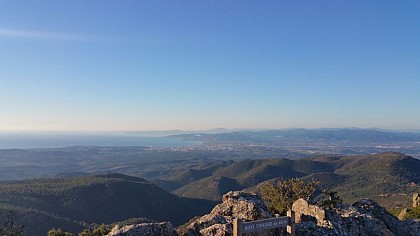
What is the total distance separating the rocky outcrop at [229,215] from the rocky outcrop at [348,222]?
260cm

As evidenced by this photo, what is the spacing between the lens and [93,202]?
149250mm

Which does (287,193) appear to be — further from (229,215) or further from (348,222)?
(229,215)

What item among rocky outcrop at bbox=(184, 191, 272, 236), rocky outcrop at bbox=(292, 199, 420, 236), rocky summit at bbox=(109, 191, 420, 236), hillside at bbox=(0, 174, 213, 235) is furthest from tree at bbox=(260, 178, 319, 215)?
hillside at bbox=(0, 174, 213, 235)

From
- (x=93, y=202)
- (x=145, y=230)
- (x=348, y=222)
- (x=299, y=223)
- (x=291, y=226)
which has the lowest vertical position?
(x=93, y=202)

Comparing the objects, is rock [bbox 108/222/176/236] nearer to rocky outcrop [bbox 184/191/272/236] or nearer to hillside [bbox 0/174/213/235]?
rocky outcrop [bbox 184/191/272/236]

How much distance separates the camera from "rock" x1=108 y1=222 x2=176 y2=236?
17.4 m

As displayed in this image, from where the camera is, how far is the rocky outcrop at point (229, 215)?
18.1 metres

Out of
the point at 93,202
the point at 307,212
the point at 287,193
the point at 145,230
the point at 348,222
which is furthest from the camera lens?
the point at 93,202

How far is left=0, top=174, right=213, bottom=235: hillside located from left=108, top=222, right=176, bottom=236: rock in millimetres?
106155

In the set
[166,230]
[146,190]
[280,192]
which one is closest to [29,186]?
[146,190]

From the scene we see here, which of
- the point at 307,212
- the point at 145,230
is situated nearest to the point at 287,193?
the point at 307,212

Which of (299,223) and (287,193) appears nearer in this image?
(299,223)

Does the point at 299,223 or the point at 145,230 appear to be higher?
the point at 145,230

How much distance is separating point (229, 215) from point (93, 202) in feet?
460
